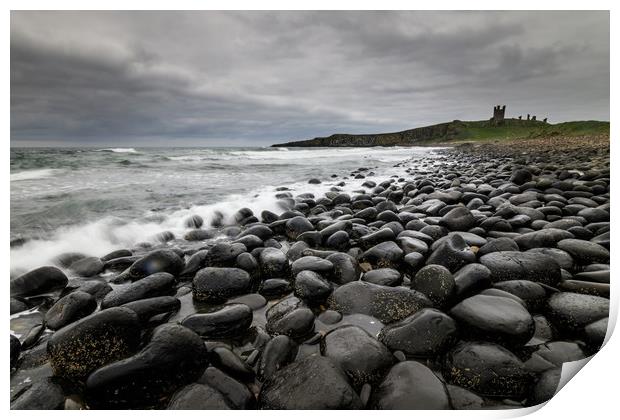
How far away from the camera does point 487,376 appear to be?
1.62m

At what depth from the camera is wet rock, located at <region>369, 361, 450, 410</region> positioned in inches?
59.8

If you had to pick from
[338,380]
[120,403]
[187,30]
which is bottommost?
[120,403]

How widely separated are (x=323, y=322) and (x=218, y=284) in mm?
1007

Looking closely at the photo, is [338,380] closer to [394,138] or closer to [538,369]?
[538,369]

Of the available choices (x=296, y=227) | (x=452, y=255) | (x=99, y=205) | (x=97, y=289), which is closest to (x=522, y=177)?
(x=452, y=255)

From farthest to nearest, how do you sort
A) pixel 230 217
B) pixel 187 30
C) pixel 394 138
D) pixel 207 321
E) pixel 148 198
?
pixel 394 138
pixel 148 198
pixel 230 217
pixel 187 30
pixel 207 321

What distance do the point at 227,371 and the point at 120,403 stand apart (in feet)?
1.81

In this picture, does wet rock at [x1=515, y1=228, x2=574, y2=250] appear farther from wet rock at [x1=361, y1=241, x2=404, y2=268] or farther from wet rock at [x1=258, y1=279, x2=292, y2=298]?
wet rock at [x1=258, y1=279, x2=292, y2=298]

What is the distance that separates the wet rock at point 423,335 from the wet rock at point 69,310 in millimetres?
2226

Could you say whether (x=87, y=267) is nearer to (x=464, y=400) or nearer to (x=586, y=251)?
(x=464, y=400)

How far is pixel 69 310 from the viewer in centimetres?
226

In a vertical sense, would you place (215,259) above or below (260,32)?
below

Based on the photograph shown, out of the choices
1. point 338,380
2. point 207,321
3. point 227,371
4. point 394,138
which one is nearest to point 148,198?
point 207,321

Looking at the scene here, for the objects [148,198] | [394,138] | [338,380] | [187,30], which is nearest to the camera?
[338,380]
